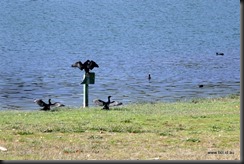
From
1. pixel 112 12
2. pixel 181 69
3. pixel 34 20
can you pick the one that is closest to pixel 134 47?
pixel 181 69

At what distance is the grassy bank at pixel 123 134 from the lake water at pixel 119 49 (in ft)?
25.1

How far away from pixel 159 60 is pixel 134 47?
11.1m

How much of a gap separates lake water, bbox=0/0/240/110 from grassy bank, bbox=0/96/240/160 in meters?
7.66

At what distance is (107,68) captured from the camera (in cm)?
→ 4716

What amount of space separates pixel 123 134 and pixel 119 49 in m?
45.5

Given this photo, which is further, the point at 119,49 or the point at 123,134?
the point at 119,49

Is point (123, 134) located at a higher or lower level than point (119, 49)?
lower

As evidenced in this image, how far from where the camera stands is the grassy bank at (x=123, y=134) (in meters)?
13.3

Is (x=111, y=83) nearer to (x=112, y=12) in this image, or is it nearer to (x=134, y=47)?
(x=134, y=47)

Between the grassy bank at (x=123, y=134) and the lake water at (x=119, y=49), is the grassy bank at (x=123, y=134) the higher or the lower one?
the lower one

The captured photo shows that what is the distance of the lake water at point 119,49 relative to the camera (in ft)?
117

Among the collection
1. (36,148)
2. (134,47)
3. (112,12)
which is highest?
(112,12)

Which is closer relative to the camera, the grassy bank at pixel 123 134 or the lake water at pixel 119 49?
the grassy bank at pixel 123 134

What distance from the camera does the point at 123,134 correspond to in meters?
16.8
